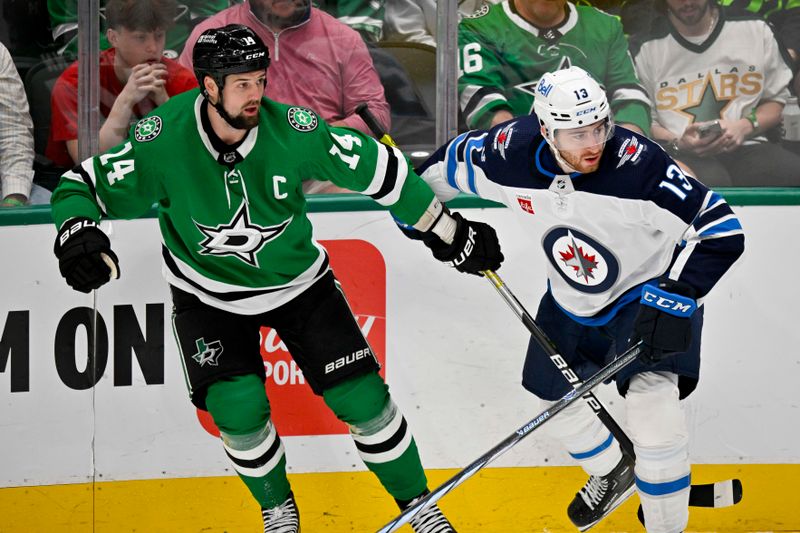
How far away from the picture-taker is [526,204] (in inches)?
118

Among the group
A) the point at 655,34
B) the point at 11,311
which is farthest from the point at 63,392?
the point at 655,34

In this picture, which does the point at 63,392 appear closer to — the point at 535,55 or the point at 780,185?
the point at 535,55

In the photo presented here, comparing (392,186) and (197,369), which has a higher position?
(392,186)

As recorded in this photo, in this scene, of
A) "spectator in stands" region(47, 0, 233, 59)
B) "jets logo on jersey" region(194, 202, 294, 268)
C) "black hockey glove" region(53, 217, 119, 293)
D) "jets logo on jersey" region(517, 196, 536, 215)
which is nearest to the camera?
"black hockey glove" region(53, 217, 119, 293)

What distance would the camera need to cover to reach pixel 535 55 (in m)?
3.35

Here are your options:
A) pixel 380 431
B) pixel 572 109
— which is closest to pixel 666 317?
pixel 572 109

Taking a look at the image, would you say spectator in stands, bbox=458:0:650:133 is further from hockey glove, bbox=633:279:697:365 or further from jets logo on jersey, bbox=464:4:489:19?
hockey glove, bbox=633:279:697:365

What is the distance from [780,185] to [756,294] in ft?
1.03

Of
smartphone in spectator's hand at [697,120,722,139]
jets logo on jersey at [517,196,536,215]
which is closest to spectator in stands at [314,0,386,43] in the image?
jets logo on jersey at [517,196,536,215]

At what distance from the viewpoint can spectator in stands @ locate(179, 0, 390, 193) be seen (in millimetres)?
3279

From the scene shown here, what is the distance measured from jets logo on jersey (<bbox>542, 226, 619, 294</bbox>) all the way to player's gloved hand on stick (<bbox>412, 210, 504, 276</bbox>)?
0.14 meters

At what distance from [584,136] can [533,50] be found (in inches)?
25.1

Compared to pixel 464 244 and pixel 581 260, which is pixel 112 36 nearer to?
pixel 464 244

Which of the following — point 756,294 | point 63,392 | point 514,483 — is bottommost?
point 514,483
